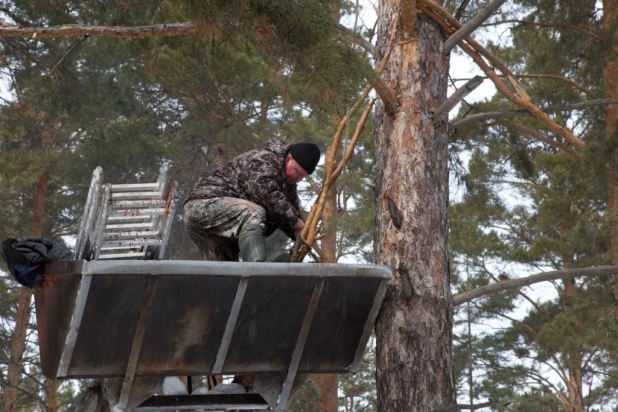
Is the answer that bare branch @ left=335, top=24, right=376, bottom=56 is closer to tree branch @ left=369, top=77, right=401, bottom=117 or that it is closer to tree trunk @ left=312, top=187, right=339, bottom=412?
tree branch @ left=369, top=77, right=401, bottom=117

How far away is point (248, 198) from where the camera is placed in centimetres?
637

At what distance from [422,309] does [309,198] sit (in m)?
15.9

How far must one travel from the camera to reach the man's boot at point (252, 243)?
5859mm

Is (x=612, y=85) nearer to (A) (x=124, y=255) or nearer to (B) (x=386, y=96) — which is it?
(B) (x=386, y=96)

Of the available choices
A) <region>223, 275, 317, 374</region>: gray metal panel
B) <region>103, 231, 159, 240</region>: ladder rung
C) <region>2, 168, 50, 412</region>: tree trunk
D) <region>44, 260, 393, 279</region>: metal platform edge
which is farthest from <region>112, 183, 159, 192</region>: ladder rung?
<region>2, 168, 50, 412</region>: tree trunk

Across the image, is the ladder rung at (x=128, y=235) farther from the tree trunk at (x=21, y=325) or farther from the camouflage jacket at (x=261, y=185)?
the tree trunk at (x=21, y=325)

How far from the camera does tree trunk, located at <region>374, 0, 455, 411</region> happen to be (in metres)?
6.00

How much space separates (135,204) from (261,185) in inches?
40.7

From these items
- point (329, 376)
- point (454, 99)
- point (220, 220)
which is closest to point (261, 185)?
point (220, 220)

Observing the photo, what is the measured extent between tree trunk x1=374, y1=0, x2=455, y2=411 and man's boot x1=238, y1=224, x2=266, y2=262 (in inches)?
34.0

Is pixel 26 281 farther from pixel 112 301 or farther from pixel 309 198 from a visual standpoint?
pixel 309 198

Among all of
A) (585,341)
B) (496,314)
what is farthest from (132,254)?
(496,314)

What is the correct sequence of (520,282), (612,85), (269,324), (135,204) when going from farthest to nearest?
(612,85)
(520,282)
(269,324)
(135,204)

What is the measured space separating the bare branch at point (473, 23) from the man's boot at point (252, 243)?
1906 mm
